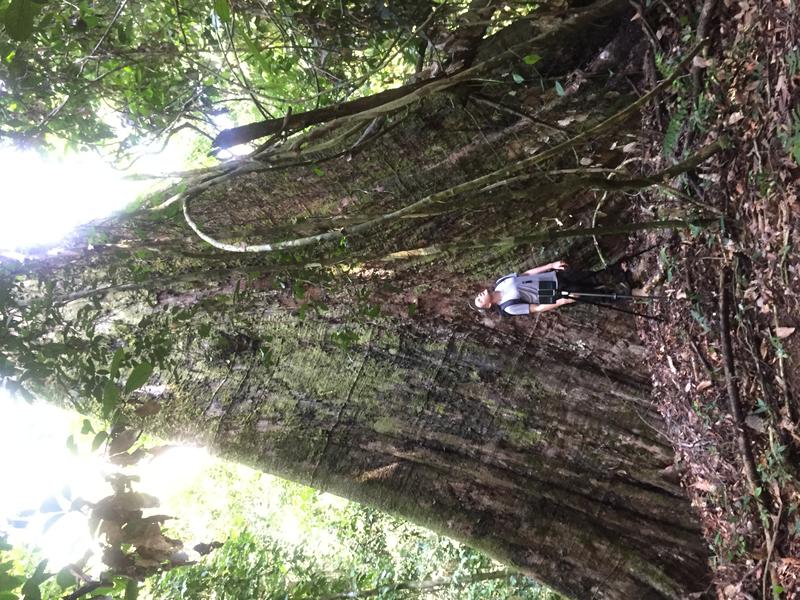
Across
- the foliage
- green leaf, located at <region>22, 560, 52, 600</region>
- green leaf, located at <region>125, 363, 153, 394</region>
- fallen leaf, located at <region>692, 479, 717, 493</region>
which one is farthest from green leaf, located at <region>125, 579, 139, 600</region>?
fallen leaf, located at <region>692, 479, 717, 493</region>

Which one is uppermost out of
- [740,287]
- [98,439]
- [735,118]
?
[735,118]

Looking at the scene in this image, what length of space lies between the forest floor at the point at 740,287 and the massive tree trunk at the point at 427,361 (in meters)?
0.33

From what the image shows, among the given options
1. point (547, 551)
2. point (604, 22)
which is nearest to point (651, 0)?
point (604, 22)

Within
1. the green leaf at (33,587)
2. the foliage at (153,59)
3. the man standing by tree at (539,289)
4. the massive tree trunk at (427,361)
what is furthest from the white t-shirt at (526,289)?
the green leaf at (33,587)

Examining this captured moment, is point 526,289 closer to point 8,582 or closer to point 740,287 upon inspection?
point 740,287

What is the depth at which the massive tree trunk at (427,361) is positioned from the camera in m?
3.04

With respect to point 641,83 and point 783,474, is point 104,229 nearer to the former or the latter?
point 641,83

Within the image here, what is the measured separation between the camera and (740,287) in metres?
2.51

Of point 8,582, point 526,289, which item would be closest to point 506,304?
point 526,289

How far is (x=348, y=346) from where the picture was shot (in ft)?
10.9

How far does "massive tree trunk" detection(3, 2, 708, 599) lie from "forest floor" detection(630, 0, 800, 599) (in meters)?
0.33

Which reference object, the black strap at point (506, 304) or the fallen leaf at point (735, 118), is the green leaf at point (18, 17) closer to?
the fallen leaf at point (735, 118)

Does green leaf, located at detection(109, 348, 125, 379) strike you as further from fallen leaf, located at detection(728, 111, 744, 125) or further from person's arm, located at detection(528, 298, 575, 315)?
fallen leaf, located at detection(728, 111, 744, 125)

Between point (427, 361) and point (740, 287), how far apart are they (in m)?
1.61
